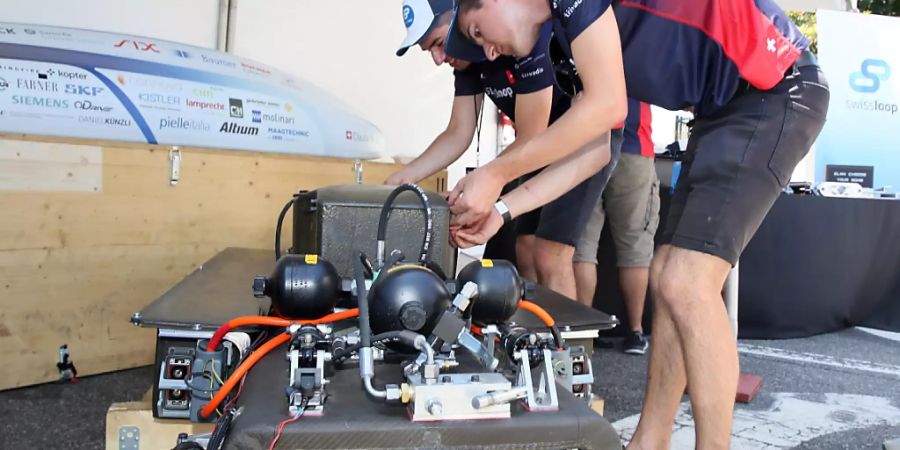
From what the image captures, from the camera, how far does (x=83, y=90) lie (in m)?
2.40

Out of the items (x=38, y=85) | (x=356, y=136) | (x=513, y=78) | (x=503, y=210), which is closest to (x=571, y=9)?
(x=503, y=210)

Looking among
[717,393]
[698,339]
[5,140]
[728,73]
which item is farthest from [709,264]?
[5,140]

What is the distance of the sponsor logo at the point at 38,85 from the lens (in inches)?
89.2

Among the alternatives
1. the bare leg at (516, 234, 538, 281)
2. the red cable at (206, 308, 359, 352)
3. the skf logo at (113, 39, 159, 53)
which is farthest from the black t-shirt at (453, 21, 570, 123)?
the skf logo at (113, 39, 159, 53)

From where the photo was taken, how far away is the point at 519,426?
728 mm

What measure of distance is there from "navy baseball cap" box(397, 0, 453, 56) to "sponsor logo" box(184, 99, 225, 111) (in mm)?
1089

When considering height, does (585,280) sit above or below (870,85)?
below

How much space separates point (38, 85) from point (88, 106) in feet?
0.52

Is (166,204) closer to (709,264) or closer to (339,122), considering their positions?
(339,122)

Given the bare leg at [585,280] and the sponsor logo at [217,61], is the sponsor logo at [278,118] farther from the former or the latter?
the bare leg at [585,280]

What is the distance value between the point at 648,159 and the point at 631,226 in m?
0.29

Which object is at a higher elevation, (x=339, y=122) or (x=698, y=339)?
(x=339, y=122)

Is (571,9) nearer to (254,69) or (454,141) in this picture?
(454,141)

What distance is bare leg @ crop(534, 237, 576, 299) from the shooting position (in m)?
2.26
